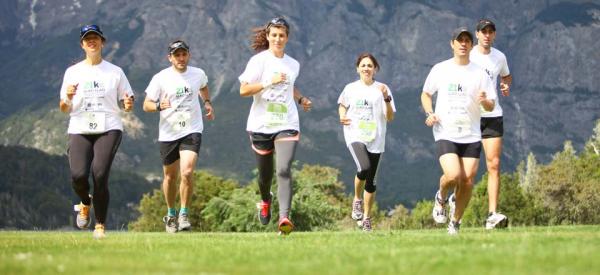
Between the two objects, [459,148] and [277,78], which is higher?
[277,78]

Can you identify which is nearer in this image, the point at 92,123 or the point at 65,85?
the point at 92,123

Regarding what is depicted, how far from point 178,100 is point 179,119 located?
394mm

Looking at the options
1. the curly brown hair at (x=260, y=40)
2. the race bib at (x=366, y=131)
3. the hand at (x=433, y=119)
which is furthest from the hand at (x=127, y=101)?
the race bib at (x=366, y=131)

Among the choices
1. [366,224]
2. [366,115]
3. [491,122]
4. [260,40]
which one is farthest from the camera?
[366,224]

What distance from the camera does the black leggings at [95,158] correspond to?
46.8 ft

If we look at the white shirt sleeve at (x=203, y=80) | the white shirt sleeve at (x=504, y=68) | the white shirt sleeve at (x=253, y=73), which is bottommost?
the white shirt sleeve at (x=253, y=73)

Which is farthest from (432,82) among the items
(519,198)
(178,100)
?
(519,198)

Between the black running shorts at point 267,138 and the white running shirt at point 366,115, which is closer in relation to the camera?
the black running shorts at point 267,138

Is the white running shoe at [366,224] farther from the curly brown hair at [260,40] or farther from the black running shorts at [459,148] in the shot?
the curly brown hair at [260,40]

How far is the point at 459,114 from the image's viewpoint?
14.8m

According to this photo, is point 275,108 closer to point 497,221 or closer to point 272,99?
point 272,99

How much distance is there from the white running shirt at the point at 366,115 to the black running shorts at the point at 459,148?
176 inches

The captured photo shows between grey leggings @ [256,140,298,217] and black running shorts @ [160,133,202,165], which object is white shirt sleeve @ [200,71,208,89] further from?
grey leggings @ [256,140,298,217]

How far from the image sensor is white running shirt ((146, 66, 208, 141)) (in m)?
17.9
